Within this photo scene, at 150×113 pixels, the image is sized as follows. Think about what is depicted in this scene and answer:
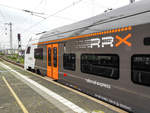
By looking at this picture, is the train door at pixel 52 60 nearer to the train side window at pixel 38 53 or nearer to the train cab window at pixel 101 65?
the train side window at pixel 38 53

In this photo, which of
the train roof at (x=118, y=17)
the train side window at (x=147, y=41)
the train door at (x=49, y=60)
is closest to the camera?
the train side window at (x=147, y=41)

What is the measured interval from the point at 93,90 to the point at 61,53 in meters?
2.97

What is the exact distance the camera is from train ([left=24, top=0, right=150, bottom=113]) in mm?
3295

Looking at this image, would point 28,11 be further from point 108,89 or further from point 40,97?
point 108,89

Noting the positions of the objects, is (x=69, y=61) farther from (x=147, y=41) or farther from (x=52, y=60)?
(x=147, y=41)

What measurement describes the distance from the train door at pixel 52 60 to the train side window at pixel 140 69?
485 cm

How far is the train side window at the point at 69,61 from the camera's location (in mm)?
6016

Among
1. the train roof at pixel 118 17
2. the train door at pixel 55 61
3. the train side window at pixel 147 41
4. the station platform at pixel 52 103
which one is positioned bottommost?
the station platform at pixel 52 103

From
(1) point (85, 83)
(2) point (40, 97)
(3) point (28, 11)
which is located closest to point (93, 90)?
(1) point (85, 83)

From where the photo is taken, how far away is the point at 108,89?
13.8ft

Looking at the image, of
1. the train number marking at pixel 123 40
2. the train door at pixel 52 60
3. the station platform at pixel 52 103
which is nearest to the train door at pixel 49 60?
the train door at pixel 52 60

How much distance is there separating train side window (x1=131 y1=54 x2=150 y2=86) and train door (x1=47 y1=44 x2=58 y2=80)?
485 centimetres

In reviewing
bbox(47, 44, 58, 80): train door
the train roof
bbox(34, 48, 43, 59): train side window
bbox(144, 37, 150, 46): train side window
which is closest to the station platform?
bbox(47, 44, 58, 80): train door

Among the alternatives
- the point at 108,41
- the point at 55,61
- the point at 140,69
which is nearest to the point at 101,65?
the point at 108,41
